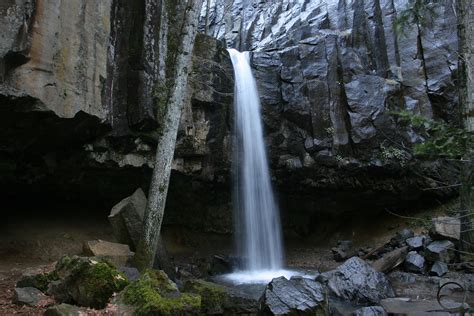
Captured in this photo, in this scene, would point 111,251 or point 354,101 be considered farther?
point 354,101

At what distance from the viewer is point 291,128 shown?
15758 mm

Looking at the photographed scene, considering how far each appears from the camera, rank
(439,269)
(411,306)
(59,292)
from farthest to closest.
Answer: (439,269)
(411,306)
(59,292)

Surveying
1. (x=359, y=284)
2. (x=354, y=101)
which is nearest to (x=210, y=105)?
(x=354, y=101)

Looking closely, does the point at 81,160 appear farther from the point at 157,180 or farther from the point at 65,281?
the point at 65,281

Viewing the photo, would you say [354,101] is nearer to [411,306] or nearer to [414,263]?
[414,263]

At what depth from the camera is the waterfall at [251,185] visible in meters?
15.5

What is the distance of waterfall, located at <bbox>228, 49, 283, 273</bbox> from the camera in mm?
15516

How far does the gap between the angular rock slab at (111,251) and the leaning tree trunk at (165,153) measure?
274 mm

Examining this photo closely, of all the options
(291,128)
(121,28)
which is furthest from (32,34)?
(291,128)

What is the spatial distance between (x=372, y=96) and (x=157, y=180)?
10.4 meters

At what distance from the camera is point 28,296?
6.15 metres

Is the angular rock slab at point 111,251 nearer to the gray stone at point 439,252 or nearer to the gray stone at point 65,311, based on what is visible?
the gray stone at point 65,311

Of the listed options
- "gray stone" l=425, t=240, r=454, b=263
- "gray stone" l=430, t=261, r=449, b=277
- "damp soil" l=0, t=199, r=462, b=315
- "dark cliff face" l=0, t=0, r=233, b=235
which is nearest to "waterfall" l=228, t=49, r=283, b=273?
"dark cliff face" l=0, t=0, r=233, b=235

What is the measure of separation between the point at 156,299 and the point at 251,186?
10.8m
